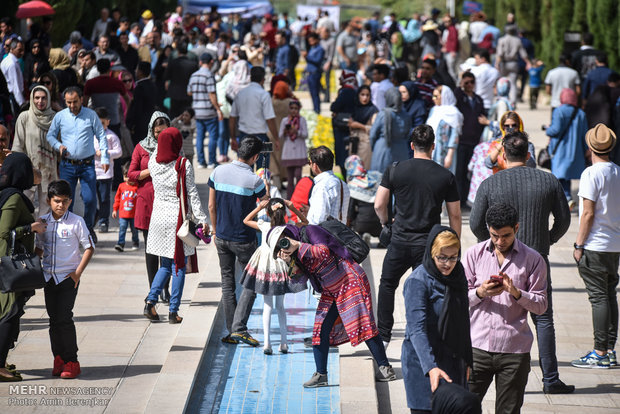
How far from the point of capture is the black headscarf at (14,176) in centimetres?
758

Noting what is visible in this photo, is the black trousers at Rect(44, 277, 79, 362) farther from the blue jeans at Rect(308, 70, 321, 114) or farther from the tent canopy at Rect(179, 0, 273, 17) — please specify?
the tent canopy at Rect(179, 0, 273, 17)

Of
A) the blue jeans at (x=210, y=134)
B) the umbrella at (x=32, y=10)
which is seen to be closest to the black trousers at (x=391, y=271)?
the blue jeans at (x=210, y=134)

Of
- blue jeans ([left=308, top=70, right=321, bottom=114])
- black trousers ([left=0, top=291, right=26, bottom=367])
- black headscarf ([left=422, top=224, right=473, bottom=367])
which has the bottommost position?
blue jeans ([left=308, top=70, right=321, bottom=114])

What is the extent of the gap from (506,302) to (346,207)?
3.43 meters

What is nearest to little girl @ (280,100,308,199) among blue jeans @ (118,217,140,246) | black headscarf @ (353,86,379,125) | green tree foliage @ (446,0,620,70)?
black headscarf @ (353,86,379,125)

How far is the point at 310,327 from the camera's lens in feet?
31.8

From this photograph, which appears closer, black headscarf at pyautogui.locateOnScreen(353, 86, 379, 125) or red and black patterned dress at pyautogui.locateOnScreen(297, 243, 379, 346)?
red and black patterned dress at pyautogui.locateOnScreen(297, 243, 379, 346)

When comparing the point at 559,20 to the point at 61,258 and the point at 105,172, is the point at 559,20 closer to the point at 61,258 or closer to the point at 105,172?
the point at 105,172

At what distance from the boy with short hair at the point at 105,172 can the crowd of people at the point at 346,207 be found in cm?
3

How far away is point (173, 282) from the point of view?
9117 millimetres

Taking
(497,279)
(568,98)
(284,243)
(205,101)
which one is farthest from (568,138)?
(497,279)

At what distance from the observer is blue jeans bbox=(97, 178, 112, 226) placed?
1275 centimetres

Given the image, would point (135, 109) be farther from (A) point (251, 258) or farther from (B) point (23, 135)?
(A) point (251, 258)

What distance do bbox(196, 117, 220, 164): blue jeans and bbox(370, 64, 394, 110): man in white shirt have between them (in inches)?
118
